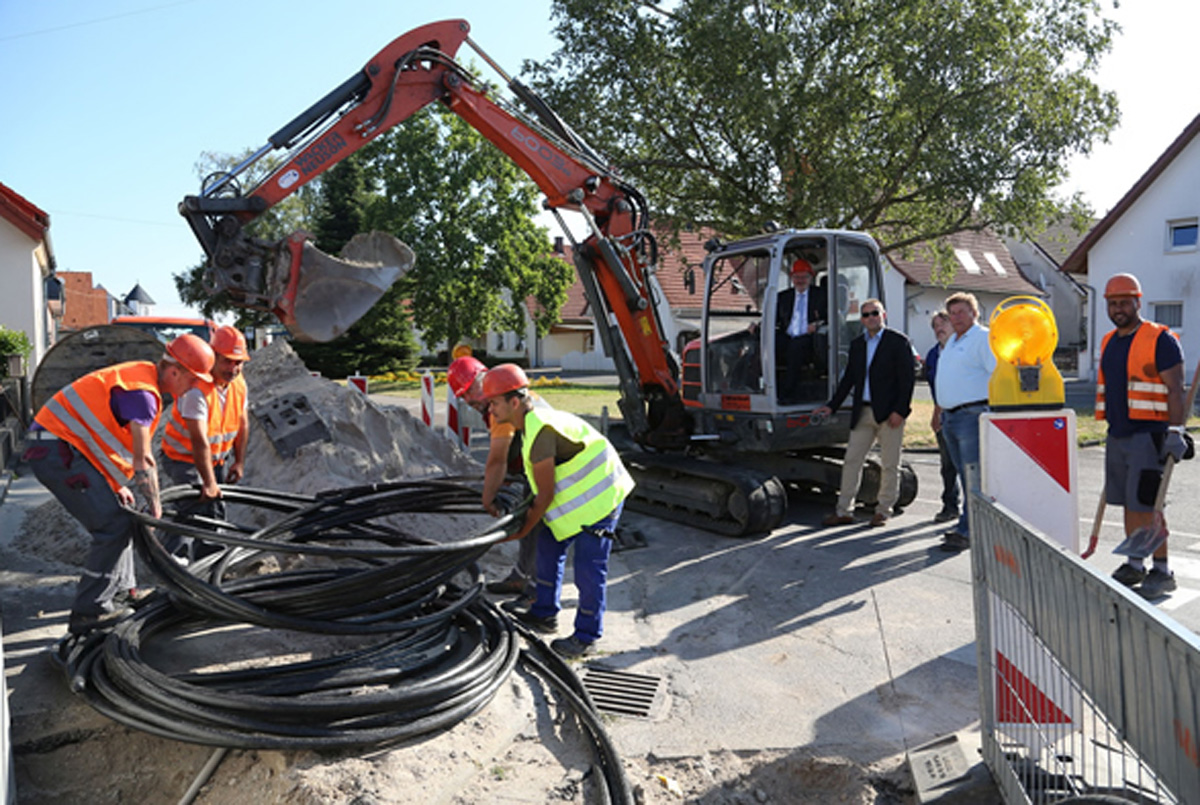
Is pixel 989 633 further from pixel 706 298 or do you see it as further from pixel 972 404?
pixel 706 298

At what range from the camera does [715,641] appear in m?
5.18

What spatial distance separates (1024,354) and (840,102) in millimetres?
10660

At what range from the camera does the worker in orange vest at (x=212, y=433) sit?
5.12 meters

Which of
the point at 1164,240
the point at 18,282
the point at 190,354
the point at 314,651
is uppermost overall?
the point at 18,282

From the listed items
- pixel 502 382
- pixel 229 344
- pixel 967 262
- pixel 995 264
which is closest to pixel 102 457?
pixel 229 344

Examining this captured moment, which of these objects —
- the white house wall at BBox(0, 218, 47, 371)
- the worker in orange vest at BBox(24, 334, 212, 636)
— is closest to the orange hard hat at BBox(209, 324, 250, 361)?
the worker in orange vest at BBox(24, 334, 212, 636)

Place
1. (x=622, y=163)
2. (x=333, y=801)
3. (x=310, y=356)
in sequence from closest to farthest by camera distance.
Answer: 1. (x=333, y=801)
2. (x=622, y=163)
3. (x=310, y=356)

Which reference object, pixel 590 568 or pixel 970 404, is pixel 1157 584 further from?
pixel 590 568

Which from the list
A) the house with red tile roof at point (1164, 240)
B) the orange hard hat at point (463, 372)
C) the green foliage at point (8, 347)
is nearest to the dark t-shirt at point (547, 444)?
the orange hard hat at point (463, 372)

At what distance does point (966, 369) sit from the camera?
682 centimetres

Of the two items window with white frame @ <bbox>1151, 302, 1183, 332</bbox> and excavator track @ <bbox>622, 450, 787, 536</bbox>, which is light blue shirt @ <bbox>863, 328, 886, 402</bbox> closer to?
excavator track @ <bbox>622, 450, 787, 536</bbox>

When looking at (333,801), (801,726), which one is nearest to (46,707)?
(333,801)

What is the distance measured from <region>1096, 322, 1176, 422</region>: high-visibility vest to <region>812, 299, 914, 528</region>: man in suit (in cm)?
195

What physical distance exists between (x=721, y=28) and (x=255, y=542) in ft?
39.7
